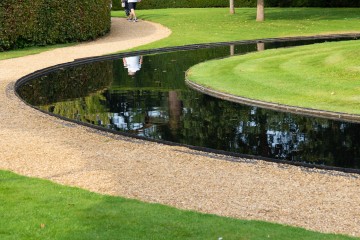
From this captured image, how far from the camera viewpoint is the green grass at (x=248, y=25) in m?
28.5

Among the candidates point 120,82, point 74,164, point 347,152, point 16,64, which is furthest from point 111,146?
point 16,64

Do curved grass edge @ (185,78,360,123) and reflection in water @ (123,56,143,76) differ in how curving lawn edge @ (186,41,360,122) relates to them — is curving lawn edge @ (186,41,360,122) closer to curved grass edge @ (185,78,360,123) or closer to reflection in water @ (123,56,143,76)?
curved grass edge @ (185,78,360,123)

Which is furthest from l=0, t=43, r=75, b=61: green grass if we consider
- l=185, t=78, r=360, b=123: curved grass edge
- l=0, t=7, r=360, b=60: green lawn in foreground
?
l=185, t=78, r=360, b=123: curved grass edge

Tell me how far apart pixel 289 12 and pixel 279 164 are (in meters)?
30.7

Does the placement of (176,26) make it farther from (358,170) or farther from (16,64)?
(358,170)

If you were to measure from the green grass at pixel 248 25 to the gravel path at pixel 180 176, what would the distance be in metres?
14.7

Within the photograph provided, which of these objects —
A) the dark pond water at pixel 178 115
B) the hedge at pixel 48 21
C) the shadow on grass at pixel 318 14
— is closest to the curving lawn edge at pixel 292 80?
the dark pond water at pixel 178 115

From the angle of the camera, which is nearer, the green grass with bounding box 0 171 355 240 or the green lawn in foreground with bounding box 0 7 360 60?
the green grass with bounding box 0 171 355 240

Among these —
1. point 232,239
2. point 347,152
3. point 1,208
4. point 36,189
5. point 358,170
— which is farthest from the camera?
point 347,152

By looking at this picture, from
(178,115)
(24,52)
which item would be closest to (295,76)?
(178,115)

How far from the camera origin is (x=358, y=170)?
9633 millimetres

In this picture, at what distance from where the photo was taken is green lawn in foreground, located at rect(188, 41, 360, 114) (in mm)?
14953

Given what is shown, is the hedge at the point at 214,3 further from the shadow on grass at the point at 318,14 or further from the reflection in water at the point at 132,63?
the reflection in water at the point at 132,63

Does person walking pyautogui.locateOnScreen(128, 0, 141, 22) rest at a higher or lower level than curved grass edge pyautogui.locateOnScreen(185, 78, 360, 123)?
lower
